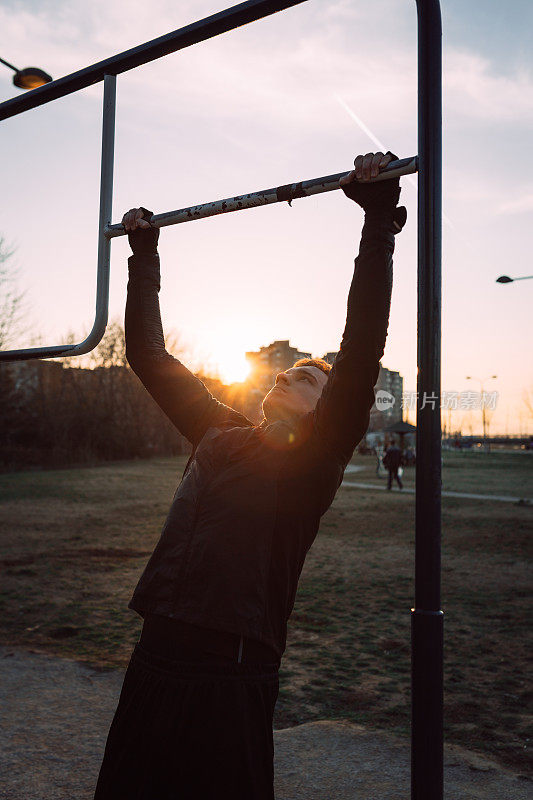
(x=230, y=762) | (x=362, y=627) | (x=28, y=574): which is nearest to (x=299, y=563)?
(x=230, y=762)

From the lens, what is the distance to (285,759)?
11.3 ft

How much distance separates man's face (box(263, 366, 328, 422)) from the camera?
219 centimetres

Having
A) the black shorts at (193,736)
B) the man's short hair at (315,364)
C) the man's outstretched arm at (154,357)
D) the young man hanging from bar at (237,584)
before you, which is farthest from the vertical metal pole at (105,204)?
the black shorts at (193,736)

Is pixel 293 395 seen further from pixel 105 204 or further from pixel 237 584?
pixel 105 204

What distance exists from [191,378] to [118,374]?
4414 cm

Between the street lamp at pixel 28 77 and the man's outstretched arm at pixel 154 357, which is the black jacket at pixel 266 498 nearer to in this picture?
the man's outstretched arm at pixel 154 357

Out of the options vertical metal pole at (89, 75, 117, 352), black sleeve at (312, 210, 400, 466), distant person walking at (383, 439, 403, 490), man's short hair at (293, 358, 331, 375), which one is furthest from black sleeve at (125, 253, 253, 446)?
distant person walking at (383, 439, 403, 490)

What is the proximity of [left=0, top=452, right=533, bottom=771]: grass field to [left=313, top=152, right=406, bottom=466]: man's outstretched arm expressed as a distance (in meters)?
2.64

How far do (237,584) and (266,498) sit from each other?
0.25 metres

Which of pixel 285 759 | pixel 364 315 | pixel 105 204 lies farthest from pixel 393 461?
pixel 364 315

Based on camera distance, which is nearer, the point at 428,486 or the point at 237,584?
the point at 428,486

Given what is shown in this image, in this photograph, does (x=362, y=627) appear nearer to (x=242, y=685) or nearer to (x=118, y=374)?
(x=242, y=685)

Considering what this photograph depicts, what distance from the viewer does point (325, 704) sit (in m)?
4.38

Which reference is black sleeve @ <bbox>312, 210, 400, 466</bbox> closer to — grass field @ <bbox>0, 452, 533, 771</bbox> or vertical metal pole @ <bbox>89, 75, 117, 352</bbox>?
vertical metal pole @ <bbox>89, 75, 117, 352</bbox>
